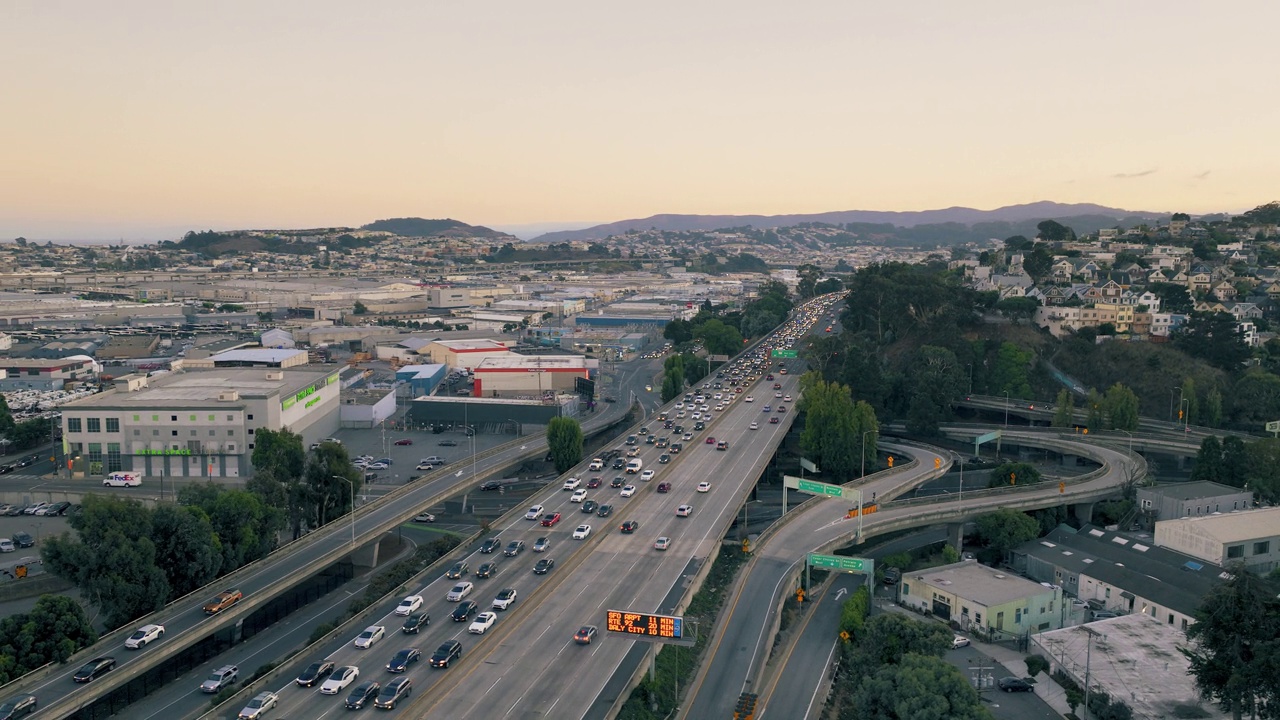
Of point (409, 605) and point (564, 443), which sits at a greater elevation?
point (564, 443)

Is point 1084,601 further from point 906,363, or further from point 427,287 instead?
point 427,287

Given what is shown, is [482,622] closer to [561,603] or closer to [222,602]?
[561,603]

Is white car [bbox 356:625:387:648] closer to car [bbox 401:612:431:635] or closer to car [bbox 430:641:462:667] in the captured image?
car [bbox 401:612:431:635]

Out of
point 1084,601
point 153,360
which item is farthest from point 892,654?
point 153,360

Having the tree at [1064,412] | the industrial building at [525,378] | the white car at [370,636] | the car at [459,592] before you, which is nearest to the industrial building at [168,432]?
the industrial building at [525,378]

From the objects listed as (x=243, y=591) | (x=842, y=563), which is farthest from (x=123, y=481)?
(x=842, y=563)

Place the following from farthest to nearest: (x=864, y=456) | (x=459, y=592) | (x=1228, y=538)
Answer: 1. (x=864, y=456)
2. (x=1228, y=538)
3. (x=459, y=592)

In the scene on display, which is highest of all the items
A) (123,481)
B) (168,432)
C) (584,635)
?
(168,432)
